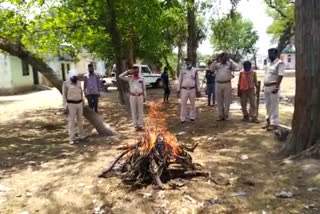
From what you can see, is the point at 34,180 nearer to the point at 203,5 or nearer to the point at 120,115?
the point at 120,115

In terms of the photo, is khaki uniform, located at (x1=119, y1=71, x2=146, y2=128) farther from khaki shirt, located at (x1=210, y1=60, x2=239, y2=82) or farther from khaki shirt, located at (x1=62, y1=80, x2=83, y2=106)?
khaki shirt, located at (x1=210, y1=60, x2=239, y2=82)

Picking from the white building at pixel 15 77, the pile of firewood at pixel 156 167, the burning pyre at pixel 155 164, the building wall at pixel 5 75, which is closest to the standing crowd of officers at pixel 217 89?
the burning pyre at pixel 155 164

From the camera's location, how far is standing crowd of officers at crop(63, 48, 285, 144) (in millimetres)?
8652

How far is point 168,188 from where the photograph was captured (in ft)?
17.2

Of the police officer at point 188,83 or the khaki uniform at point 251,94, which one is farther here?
the police officer at point 188,83

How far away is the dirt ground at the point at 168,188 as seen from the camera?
479 cm

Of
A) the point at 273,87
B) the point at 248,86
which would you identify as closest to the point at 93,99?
the point at 248,86

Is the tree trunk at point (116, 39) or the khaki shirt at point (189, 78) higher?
the tree trunk at point (116, 39)

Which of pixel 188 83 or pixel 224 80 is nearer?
pixel 224 80

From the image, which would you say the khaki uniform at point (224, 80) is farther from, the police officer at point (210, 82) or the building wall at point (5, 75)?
the building wall at point (5, 75)

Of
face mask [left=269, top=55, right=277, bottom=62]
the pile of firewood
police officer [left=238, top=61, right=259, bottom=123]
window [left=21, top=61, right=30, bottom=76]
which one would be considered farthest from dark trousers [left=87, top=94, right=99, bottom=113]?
window [left=21, top=61, right=30, bottom=76]

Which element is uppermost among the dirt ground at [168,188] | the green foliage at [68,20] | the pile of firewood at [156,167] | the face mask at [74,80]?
the green foliage at [68,20]

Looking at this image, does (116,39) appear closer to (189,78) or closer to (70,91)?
(189,78)

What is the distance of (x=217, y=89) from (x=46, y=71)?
454 cm
